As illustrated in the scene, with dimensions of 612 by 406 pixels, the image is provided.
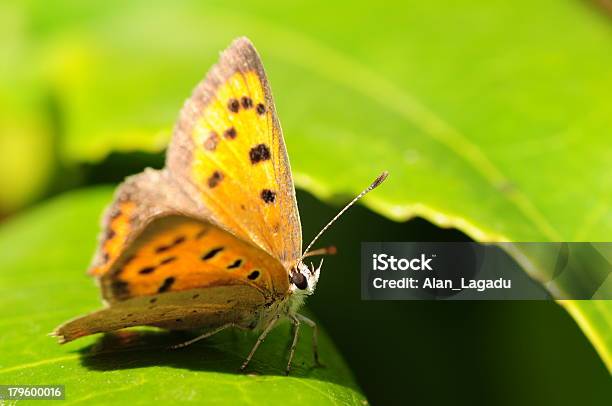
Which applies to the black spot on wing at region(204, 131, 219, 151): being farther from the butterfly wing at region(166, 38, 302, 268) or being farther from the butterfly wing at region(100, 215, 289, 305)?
the butterfly wing at region(100, 215, 289, 305)

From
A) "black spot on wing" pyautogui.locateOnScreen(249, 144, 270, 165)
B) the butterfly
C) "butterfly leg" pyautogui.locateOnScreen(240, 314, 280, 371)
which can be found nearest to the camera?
the butterfly

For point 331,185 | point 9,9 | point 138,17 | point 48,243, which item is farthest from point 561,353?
point 9,9

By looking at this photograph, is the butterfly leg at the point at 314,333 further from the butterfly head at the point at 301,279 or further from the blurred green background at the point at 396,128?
the blurred green background at the point at 396,128

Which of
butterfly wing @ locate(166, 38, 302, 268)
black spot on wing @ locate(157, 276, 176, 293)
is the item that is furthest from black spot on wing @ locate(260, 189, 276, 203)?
black spot on wing @ locate(157, 276, 176, 293)

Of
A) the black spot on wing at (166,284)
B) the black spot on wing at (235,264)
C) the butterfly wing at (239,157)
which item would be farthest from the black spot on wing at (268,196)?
the black spot on wing at (166,284)

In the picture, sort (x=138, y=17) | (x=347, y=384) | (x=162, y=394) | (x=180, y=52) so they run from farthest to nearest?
(x=138, y=17), (x=180, y=52), (x=347, y=384), (x=162, y=394)

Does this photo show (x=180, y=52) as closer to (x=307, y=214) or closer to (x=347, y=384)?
(x=307, y=214)

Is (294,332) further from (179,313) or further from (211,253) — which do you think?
(211,253)

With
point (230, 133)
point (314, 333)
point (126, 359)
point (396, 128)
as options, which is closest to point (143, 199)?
point (230, 133)
